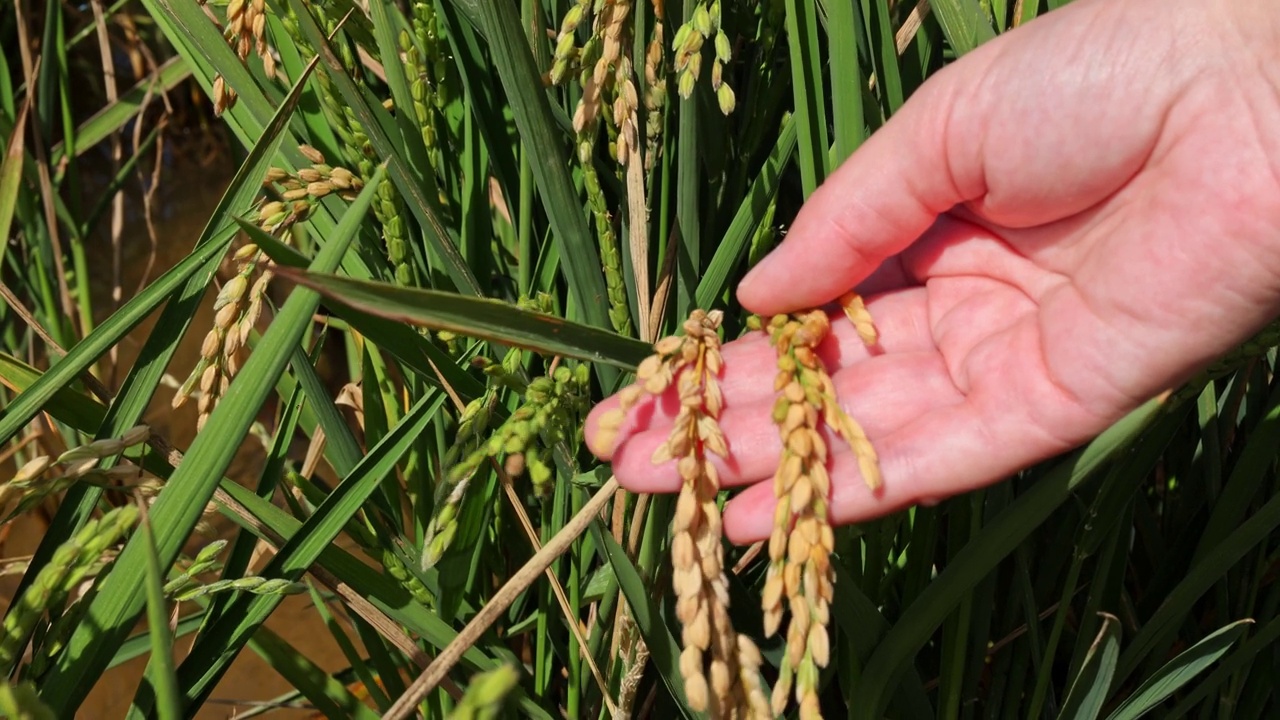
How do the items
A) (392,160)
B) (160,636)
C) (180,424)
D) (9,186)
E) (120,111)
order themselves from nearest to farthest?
(160,636)
(392,160)
(9,186)
(120,111)
(180,424)

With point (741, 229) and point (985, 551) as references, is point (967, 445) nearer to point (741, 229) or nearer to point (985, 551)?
point (985, 551)

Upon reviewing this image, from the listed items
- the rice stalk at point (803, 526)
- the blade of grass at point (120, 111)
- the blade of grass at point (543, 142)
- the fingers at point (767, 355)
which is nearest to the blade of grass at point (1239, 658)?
the fingers at point (767, 355)

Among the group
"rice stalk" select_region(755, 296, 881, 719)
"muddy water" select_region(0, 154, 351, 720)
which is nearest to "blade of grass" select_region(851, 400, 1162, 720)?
"rice stalk" select_region(755, 296, 881, 719)

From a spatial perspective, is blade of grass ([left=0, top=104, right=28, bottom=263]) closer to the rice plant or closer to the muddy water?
the rice plant

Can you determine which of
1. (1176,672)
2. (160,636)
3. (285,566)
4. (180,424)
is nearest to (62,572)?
(160,636)

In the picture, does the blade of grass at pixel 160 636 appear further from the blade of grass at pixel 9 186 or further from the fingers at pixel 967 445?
the blade of grass at pixel 9 186
